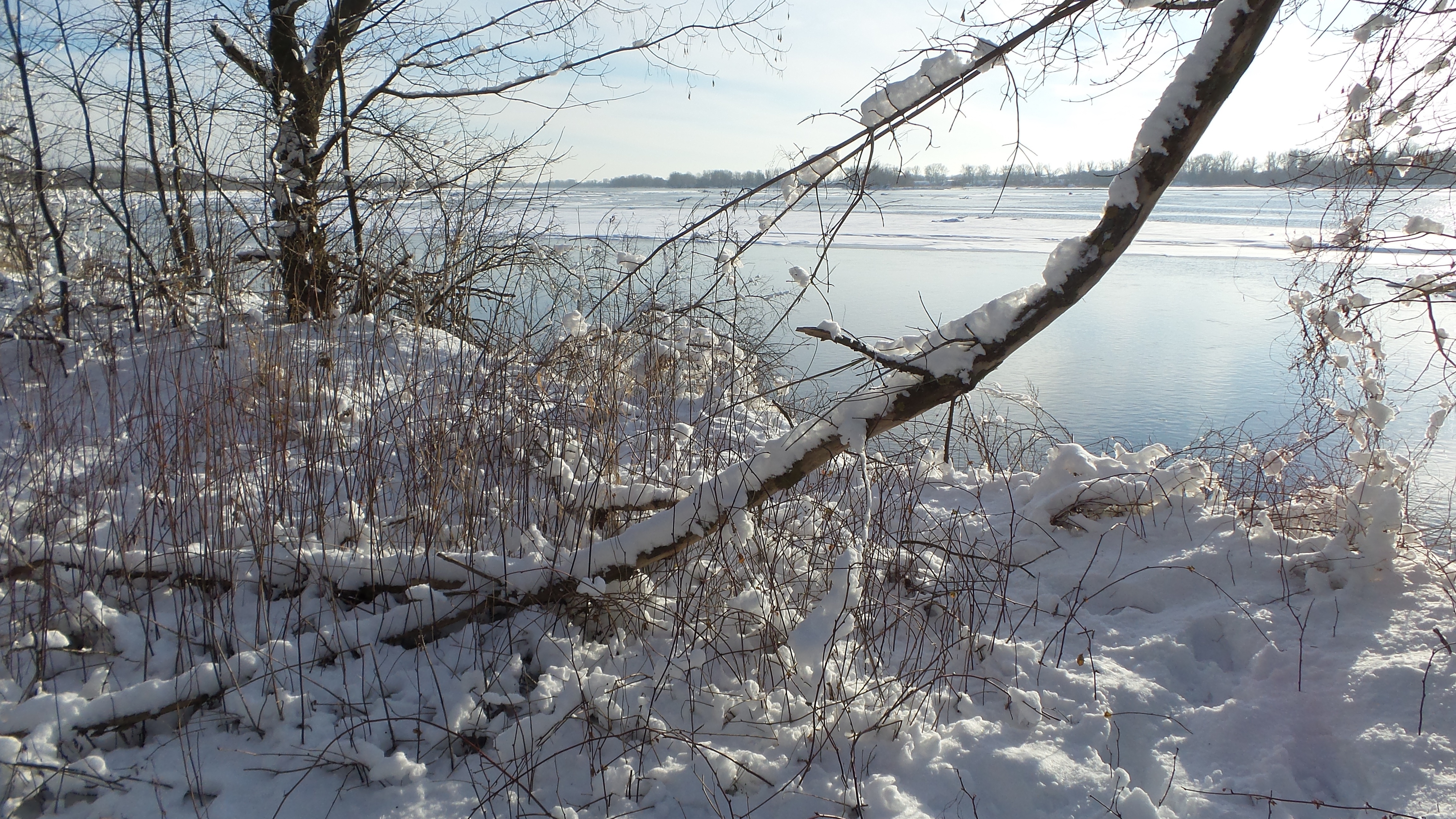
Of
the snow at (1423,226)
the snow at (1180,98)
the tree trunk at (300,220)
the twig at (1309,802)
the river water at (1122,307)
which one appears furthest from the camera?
the river water at (1122,307)

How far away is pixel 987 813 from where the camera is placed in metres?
1.93

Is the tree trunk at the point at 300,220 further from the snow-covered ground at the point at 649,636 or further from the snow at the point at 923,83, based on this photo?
the snow at the point at 923,83

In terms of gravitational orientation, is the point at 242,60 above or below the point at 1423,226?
above

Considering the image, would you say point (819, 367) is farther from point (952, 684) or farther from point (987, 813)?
point (987, 813)

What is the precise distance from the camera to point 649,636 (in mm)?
2553

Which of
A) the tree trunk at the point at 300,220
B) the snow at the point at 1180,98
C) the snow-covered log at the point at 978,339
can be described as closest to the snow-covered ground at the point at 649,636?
the snow-covered log at the point at 978,339

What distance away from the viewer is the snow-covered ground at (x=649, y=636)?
1.95m

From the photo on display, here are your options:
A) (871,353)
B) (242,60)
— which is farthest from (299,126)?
(871,353)

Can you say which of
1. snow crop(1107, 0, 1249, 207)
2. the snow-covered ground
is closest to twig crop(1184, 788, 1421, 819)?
the snow-covered ground

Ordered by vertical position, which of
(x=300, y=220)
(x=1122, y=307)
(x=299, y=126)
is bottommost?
(x=1122, y=307)

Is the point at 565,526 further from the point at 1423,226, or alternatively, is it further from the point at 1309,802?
the point at 1423,226

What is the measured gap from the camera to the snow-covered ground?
195 centimetres

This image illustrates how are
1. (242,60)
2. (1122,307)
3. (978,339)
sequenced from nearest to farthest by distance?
(978,339)
(242,60)
(1122,307)

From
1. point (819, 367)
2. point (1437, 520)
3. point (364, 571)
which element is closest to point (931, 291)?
point (819, 367)
